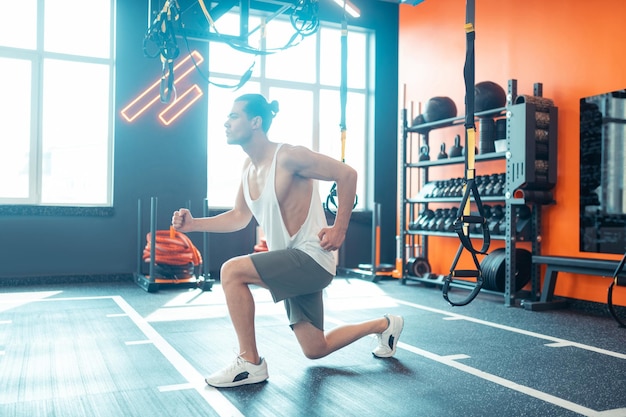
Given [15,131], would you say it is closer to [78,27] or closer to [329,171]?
[78,27]

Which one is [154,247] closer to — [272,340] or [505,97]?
[272,340]

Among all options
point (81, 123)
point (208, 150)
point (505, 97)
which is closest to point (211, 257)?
point (208, 150)

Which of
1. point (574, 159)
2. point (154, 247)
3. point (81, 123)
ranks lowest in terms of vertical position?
point (154, 247)

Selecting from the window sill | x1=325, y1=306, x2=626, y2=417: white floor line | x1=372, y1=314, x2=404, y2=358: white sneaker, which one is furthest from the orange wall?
the window sill

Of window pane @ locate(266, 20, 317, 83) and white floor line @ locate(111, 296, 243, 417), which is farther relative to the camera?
window pane @ locate(266, 20, 317, 83)

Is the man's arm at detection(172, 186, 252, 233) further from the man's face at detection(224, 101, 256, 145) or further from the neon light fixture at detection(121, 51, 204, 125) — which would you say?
the neon light fixture at detection(121, 51, 204, 125)

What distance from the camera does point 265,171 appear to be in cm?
258

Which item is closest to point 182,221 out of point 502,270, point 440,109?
point 502,270

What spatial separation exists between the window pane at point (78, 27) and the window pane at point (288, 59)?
197cm

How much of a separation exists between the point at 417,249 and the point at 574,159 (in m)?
2.33

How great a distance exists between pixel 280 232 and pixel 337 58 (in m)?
5.66

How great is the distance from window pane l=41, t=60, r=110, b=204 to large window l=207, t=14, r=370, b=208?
122 centimetres

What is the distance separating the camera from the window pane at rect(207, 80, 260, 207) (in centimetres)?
701

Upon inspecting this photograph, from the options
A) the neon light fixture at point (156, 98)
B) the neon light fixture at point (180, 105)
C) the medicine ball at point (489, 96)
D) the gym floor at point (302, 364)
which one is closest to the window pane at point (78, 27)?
the neon light fixture at point (156, 98)
